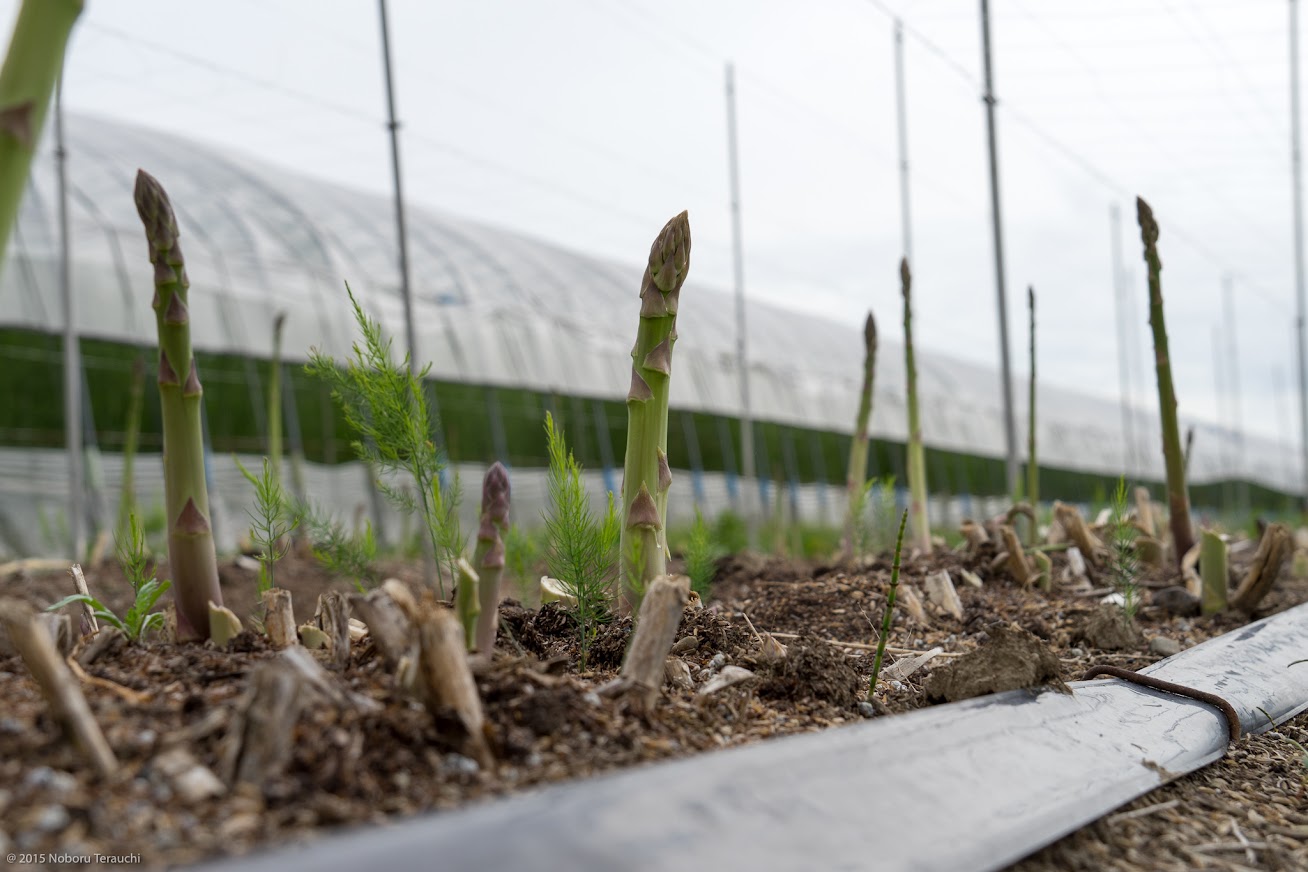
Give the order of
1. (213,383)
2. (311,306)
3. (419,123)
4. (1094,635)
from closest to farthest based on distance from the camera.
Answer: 1. (1094,635)
2. (213,383)
3. (311,306)
4. (419,123)

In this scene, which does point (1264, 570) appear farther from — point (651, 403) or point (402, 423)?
point (402, 423)

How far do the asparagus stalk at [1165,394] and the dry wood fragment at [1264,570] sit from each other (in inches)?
18.8

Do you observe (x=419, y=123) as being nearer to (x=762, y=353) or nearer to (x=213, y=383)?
(x=213, y=383)

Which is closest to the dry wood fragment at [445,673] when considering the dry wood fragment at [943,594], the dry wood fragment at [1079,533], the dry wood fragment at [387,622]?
the dry wood fragment at [387,622]

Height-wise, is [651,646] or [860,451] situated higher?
[860,451]

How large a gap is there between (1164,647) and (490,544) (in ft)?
5.94

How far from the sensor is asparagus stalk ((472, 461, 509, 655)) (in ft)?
4.60

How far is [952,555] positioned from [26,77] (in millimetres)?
3007

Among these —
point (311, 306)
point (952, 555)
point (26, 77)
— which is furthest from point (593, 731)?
point (311, 306)

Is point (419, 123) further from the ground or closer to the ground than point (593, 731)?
further from the ground

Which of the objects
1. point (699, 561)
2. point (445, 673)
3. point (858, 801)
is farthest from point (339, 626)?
point (699, 561)

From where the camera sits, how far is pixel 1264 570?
2.88 metres

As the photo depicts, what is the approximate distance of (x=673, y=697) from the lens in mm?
1553

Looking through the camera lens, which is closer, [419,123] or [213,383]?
[213,383]
